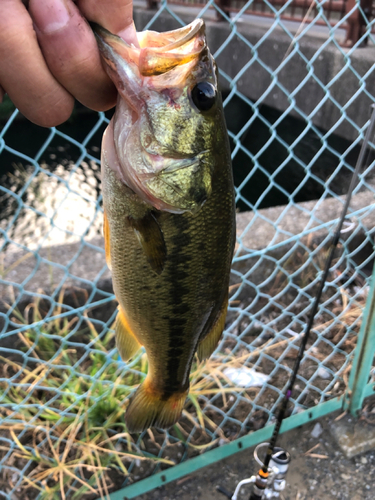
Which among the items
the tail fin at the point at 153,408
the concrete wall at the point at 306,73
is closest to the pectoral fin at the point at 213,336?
the tail fin at the point at 153,408

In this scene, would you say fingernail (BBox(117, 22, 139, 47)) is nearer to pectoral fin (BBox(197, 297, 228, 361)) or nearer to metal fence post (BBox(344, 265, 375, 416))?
pectoral fin (BBox(197, 297, 228, 361))

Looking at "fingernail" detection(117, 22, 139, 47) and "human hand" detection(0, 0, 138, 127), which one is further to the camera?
"fingernail" detection(117, 22, 139, 47)

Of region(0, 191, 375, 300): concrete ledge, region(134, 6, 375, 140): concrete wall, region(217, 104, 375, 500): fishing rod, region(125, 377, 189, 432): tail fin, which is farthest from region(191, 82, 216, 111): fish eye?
region(134, 6, 375, 140): concrete wall

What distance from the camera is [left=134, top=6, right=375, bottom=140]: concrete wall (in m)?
5.52

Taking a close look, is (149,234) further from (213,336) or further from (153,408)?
(153,408)

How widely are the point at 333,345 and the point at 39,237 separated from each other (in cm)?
278

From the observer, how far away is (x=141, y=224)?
38.4 inches

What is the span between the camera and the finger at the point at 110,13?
0.72m

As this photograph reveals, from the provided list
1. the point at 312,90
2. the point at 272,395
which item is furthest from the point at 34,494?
the point at 312,90

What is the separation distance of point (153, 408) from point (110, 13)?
3.63 feet

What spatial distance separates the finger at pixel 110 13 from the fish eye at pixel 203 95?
0.19 metres

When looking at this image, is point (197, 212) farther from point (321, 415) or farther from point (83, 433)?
point (321, 415)

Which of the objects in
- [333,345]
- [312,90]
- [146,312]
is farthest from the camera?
[312,90]

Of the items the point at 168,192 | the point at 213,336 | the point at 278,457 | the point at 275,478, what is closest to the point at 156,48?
the point at 168,192
